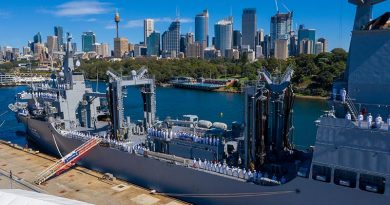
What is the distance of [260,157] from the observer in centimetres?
1716

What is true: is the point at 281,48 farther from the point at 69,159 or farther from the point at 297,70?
the point at 69,159

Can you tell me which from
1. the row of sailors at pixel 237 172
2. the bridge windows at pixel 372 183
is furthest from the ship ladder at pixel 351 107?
the row of sailors at pixel 237 172

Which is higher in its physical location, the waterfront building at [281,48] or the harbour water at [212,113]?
the waterfront building at [281,48]

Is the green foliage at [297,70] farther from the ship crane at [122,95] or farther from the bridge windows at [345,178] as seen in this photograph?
the bridge windows at [345,178]

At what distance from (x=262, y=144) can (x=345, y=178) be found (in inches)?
183

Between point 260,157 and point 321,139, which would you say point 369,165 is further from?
point 260,157

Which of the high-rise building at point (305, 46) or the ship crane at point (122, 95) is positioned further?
the high-rise building at point (305, 46)

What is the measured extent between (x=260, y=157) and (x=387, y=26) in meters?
8.06

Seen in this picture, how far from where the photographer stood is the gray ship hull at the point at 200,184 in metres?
13.6

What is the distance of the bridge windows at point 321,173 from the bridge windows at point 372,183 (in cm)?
117

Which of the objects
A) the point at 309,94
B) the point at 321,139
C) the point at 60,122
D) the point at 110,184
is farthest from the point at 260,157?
the point at 309,94

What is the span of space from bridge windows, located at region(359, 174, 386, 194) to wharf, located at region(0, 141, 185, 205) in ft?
30.6

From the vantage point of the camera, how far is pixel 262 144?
1711 cm

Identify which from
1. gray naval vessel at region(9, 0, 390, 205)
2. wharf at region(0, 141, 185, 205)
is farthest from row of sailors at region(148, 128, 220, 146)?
wharf at region(0, 141, 185, 205)
